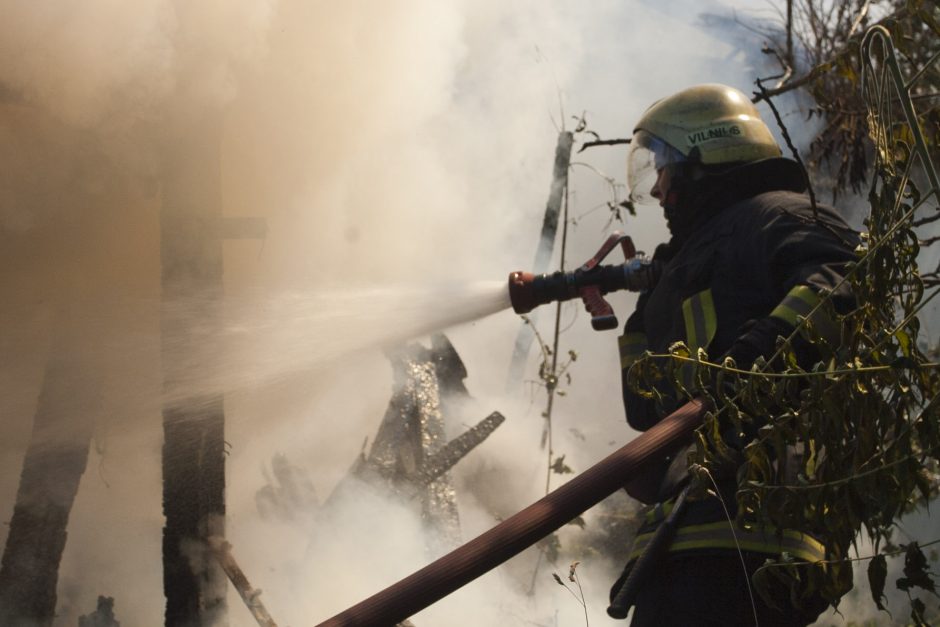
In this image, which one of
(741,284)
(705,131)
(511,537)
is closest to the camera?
(511,537)

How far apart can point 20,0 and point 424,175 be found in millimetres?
2349

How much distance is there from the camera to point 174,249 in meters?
3.96

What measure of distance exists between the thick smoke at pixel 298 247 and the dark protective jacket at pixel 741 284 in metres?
1.15

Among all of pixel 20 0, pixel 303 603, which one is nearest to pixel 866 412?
pixel 303 603

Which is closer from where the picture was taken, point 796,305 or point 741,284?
point 796,305

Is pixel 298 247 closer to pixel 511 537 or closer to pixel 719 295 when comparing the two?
pixel 719 295

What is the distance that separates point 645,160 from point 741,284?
98 centimetres

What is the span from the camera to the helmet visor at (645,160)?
3334 mm

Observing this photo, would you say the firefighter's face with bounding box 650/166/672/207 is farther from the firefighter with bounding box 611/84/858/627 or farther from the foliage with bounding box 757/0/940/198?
the foliage with bounding box 757/0/940/198

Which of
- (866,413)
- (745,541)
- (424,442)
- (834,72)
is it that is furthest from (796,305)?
(834,72)

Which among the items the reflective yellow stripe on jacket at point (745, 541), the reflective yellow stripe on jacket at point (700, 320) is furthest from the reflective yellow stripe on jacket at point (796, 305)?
the reflective yellow stripe on jacket at point (745, 541)

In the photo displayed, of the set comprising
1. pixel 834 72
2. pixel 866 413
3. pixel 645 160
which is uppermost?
pixel 834 72

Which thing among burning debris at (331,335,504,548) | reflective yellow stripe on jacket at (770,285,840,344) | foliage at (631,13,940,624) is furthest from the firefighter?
burning debris at (331,335,504,548)

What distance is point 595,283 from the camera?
3607mm
